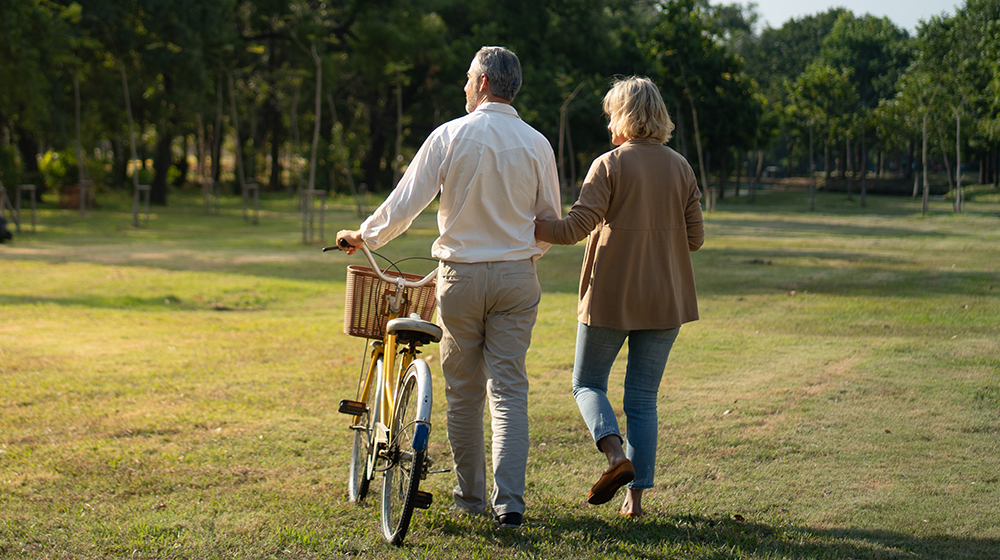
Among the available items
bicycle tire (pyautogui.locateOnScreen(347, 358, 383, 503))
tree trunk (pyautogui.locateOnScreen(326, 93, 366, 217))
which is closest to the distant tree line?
tree trunk (pyautogui.locateOnScreen(326, 93, 366, 217))

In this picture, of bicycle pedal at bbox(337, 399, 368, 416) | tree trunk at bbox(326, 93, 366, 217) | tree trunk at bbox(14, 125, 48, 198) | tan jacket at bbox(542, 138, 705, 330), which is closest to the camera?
tan jacket at bbox(542, 138, 705, 330)

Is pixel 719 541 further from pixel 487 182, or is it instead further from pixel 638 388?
pixel 487 182

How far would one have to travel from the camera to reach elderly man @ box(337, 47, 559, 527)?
3.39 metres

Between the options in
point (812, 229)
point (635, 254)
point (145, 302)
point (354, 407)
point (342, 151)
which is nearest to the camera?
point (635, 254)

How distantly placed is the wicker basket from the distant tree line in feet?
67.3

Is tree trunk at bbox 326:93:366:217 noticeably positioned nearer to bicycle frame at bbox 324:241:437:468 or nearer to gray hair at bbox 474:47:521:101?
bicycle frame at bbox 324:241:437:468

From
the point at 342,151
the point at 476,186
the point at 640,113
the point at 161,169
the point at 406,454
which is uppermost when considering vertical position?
the point at 342,151

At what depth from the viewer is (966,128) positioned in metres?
34.6

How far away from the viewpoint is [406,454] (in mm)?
3354

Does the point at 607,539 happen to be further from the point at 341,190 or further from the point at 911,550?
the point at 341,190

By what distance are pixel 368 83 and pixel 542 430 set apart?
107 feet

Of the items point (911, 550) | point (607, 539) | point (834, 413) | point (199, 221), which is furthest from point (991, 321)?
point (199, 221)

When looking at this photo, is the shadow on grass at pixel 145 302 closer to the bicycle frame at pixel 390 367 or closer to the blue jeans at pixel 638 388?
the bicycle frame at pixel 390 367

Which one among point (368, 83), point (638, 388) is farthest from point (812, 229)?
point (638, 388)
